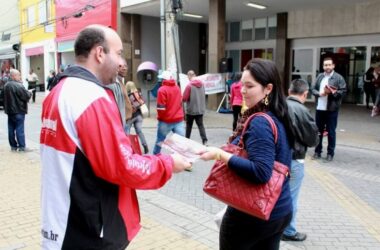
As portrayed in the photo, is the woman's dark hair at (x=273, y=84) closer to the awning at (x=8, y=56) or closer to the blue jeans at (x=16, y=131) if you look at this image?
the blue jeans at (x=16, y=131)

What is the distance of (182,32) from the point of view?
936 inches

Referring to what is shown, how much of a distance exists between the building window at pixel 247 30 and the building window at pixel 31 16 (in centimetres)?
1725

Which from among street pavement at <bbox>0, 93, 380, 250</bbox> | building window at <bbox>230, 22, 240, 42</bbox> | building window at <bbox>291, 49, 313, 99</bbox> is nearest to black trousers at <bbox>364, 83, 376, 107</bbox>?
building window at <bbox>291, 49, 313, 99</bbox>

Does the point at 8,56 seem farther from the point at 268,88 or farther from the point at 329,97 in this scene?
the point at 268,88

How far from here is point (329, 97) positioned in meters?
7.93

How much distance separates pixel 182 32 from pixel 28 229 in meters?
20.5

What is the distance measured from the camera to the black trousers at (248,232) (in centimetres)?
236

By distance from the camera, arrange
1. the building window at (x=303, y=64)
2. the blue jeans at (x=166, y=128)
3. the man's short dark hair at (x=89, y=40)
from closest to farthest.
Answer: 1. the man's short dark hair at (x=89, y=40)
2. the blue jeans at (x=166, y=128)
3. the building window at (x=303, y=64)

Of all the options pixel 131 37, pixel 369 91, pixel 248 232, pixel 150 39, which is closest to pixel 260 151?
pixel 248 232

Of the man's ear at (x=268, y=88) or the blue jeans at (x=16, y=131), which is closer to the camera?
the man's ear at (x=268, y=88)

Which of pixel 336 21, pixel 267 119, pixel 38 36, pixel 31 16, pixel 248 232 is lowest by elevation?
pixel 248 232

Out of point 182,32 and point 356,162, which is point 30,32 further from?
point 356,162

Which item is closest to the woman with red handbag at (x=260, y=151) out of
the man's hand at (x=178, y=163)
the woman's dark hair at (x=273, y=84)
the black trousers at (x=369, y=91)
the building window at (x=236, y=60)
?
the woman's dark hair at (x=273, y=84)

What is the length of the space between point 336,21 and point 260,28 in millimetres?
4578
